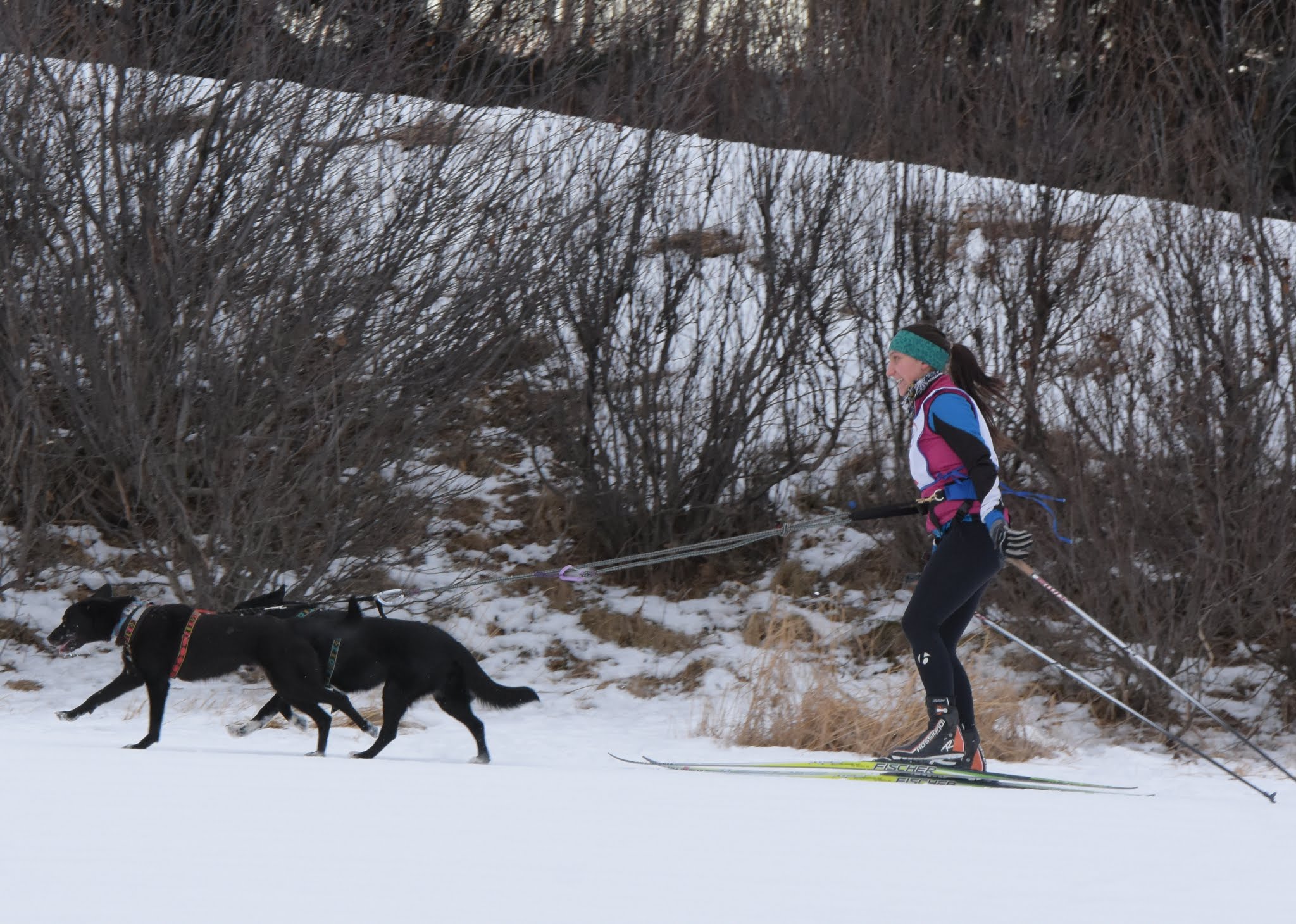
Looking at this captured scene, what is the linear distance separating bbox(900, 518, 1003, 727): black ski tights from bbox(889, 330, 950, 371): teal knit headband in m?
0.62

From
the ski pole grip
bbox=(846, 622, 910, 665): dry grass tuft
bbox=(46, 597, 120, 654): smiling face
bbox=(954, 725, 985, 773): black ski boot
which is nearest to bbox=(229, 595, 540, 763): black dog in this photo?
bbox=(46, 597, 120, 654): smiling face

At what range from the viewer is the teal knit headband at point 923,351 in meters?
4.80

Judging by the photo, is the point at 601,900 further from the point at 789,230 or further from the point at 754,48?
the point at 754,48

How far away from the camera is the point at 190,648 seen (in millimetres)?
4914

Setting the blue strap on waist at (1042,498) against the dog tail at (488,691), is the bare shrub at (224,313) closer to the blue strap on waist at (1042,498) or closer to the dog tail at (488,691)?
the dog tail at (488,691)

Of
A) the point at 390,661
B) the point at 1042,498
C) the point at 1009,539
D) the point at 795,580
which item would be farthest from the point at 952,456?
the point at 795,580

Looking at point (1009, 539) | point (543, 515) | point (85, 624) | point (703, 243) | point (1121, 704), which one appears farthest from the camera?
point (543, 515)

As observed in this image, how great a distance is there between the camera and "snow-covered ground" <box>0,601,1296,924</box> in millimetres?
2680

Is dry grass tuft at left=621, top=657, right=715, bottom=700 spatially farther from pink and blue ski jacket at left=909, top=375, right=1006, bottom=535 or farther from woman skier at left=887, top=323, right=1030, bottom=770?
pink and blue ski jacket at left=909, top=375, right=1006, bottom=535

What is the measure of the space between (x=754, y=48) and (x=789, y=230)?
149 centimetres

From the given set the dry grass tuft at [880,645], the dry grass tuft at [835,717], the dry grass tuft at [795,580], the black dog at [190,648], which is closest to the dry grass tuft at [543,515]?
the dry grass tuft at [795,580]

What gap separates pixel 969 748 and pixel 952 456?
3.69 ft

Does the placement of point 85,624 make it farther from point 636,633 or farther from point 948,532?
point 636,633

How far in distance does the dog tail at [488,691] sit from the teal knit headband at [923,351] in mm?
1973
